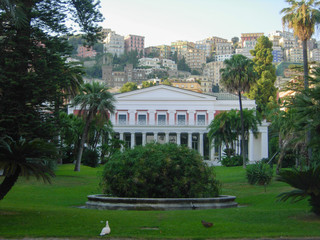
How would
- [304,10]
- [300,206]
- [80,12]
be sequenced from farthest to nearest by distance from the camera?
[304,10] < [80,12] < [300,206]

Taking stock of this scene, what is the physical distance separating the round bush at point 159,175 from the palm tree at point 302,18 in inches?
553

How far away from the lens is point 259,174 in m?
25.8

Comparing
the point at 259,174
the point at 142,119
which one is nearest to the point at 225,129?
the point at 142,119

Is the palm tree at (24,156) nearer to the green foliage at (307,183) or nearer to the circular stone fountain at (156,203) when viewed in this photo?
the circular stone fountain at (156,203)

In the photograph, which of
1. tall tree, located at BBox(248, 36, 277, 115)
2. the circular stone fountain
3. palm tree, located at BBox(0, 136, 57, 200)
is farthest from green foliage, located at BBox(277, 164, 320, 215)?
tall tree, located at BBox(248, 36, 277, 115)

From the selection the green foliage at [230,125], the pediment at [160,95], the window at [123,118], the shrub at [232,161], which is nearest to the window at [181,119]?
the pediment at [160,95]

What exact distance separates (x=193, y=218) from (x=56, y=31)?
47.4ft

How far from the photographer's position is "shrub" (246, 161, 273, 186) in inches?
1006

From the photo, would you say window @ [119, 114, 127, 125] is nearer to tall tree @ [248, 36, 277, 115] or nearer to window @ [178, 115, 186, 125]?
window @ [178, 115, 186, 125]

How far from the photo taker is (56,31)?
22.9 m

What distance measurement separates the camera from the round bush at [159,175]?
16.2m

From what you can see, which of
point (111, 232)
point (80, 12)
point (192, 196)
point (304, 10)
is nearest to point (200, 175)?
point (192, 196)

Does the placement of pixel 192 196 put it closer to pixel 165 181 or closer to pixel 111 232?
pixel 165 181

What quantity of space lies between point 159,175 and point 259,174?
11.1m
